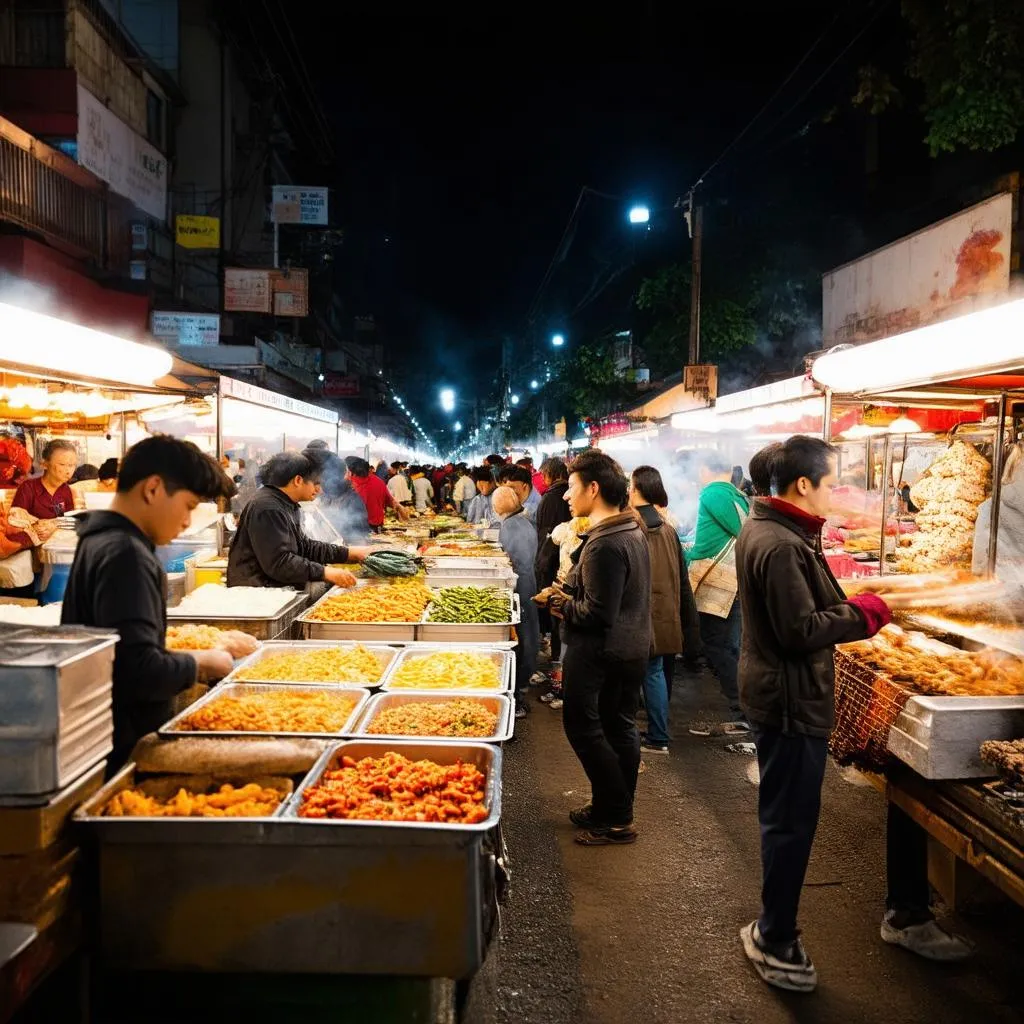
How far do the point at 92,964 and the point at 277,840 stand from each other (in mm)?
793

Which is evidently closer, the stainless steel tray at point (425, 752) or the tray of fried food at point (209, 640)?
the stainless steel tray at point (425, 752)

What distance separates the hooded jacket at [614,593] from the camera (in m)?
4.83

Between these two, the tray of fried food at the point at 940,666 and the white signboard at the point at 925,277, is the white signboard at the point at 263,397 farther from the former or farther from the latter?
the white signboard at the point at 925,277

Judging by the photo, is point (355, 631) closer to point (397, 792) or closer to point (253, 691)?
point (253, 691)

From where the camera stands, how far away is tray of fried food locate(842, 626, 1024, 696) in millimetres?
4023

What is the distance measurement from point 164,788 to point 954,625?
15.1 feet

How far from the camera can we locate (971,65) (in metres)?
9.95

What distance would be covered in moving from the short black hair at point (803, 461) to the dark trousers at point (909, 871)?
1759 mm

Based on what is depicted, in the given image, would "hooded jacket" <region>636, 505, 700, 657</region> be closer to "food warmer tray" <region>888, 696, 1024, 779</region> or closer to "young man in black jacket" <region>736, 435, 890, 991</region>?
"young man in black jacket" <region>736, 435, 890, 991</region>

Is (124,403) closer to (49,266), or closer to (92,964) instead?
(92,964)

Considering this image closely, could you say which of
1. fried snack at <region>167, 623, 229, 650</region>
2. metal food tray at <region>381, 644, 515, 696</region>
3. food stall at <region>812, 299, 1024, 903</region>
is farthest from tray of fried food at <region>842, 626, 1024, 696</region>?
fried snack at <region>167, 623, 229, 650</region>

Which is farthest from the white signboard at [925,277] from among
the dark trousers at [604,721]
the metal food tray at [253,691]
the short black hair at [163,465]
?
the short black hair at [163,465]

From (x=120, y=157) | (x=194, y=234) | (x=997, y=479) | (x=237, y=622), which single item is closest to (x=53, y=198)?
(x=120, y=157)

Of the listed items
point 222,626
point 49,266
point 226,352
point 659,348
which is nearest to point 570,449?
point 659,348
